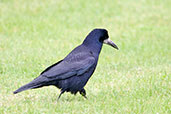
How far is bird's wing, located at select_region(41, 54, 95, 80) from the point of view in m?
7.04

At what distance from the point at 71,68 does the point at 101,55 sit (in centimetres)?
455

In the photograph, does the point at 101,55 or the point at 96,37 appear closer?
the point at 96,37

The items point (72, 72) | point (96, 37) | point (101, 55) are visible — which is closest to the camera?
point (72, 72)

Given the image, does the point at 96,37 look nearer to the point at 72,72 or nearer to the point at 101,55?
the point at 72,72

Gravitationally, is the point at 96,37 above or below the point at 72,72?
above

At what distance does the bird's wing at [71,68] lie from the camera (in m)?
7.04

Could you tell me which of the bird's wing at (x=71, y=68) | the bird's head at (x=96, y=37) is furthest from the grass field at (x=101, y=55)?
the bird's head at (x=96, y=37)

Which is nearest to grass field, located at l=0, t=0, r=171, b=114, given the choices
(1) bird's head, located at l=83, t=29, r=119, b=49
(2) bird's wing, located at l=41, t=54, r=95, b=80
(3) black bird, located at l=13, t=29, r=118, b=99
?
(3) black bird, located at l=13, t=29, r=118, b=99

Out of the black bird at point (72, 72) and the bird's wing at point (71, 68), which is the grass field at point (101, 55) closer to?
the black bird at point (72, 72)

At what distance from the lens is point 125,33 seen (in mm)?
14820

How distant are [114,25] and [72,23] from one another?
165cm

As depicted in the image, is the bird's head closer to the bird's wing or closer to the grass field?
the bird's wing

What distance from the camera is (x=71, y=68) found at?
7156 millimetres

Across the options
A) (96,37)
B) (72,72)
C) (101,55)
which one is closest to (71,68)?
(72,72)
